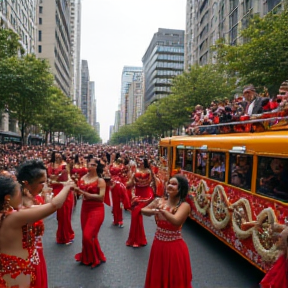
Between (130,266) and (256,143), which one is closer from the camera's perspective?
(256,143)

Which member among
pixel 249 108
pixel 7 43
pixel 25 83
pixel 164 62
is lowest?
pixel 249 108

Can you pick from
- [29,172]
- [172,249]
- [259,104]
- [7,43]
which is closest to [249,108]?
[259,104]

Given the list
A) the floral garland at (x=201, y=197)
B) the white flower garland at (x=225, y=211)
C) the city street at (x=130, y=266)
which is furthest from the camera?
the floral garland at (x=201, y=197)

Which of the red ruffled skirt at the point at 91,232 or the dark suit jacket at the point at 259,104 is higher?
the dark suit jacket at the point at 259,104

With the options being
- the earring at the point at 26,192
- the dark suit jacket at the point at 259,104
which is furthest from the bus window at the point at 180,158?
the earring at the point at 26,192

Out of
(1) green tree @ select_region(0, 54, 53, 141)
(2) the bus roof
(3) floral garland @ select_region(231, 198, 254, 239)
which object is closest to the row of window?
(2) the bus roof

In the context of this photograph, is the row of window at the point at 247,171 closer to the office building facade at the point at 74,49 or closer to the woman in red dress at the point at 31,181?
the woman in red dress at the point at 31,181

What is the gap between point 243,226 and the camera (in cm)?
555

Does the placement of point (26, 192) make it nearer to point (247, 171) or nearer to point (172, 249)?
point (172, 249)

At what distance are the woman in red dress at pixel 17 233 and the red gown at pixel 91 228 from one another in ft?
9.23

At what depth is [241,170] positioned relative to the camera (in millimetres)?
6191

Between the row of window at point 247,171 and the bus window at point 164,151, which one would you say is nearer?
the row of window at point 247,171

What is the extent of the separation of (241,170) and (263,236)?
59.6 inches

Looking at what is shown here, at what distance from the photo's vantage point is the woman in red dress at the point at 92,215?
6.22m
